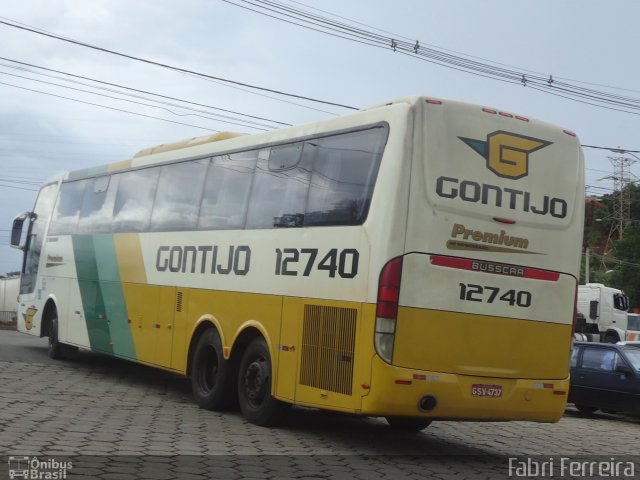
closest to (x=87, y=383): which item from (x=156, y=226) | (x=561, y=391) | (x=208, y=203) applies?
(x=156, y=226)

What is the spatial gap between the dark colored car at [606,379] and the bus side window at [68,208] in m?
9.60

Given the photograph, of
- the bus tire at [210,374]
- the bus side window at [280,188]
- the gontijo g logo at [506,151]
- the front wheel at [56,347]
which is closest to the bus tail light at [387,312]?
the gontijo g logo at [506,151]

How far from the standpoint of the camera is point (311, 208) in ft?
36.2

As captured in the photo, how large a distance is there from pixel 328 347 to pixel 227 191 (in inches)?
142

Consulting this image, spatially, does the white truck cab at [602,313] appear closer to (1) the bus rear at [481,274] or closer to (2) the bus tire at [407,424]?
(2) the bus tire at [407,424]

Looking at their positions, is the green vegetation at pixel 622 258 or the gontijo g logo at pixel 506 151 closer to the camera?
the gontijo g logo at pixel 506 151

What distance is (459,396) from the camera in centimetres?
984

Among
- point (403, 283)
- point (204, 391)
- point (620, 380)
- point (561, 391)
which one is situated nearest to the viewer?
point (403, 283)

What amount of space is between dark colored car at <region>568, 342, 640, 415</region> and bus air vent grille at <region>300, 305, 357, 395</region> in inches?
360

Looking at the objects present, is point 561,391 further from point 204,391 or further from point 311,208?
point 204,391

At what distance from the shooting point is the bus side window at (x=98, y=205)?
17016 millimetres

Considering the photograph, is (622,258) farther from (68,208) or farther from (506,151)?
(506,151)

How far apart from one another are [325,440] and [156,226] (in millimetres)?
5448
